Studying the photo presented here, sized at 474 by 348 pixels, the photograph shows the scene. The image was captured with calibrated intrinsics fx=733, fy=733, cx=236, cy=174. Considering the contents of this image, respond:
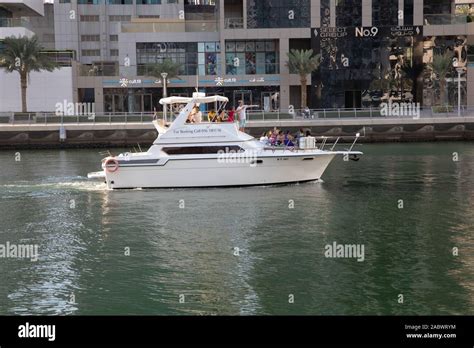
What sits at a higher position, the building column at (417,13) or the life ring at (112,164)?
the building column at (417,13)

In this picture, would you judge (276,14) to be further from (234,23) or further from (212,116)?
(212,116)

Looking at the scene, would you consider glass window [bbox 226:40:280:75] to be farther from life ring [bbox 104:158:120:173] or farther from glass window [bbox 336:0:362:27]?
life ring [bbox 104:158:120:173]

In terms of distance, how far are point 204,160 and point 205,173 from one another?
656mm

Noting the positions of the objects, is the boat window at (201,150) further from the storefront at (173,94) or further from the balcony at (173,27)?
the balcony at (173,27)

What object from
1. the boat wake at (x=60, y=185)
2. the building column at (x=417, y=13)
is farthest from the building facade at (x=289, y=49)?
the boat wake at (x=60, y=185)

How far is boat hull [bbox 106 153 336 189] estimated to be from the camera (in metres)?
34.2

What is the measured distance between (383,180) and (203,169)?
992 centimetres

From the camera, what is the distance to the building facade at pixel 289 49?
82.8 meters

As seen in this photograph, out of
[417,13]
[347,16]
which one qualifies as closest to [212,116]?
[347,16]

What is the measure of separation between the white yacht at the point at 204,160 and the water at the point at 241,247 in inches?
30.0

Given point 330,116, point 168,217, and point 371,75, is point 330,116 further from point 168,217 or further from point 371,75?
point 168,217
